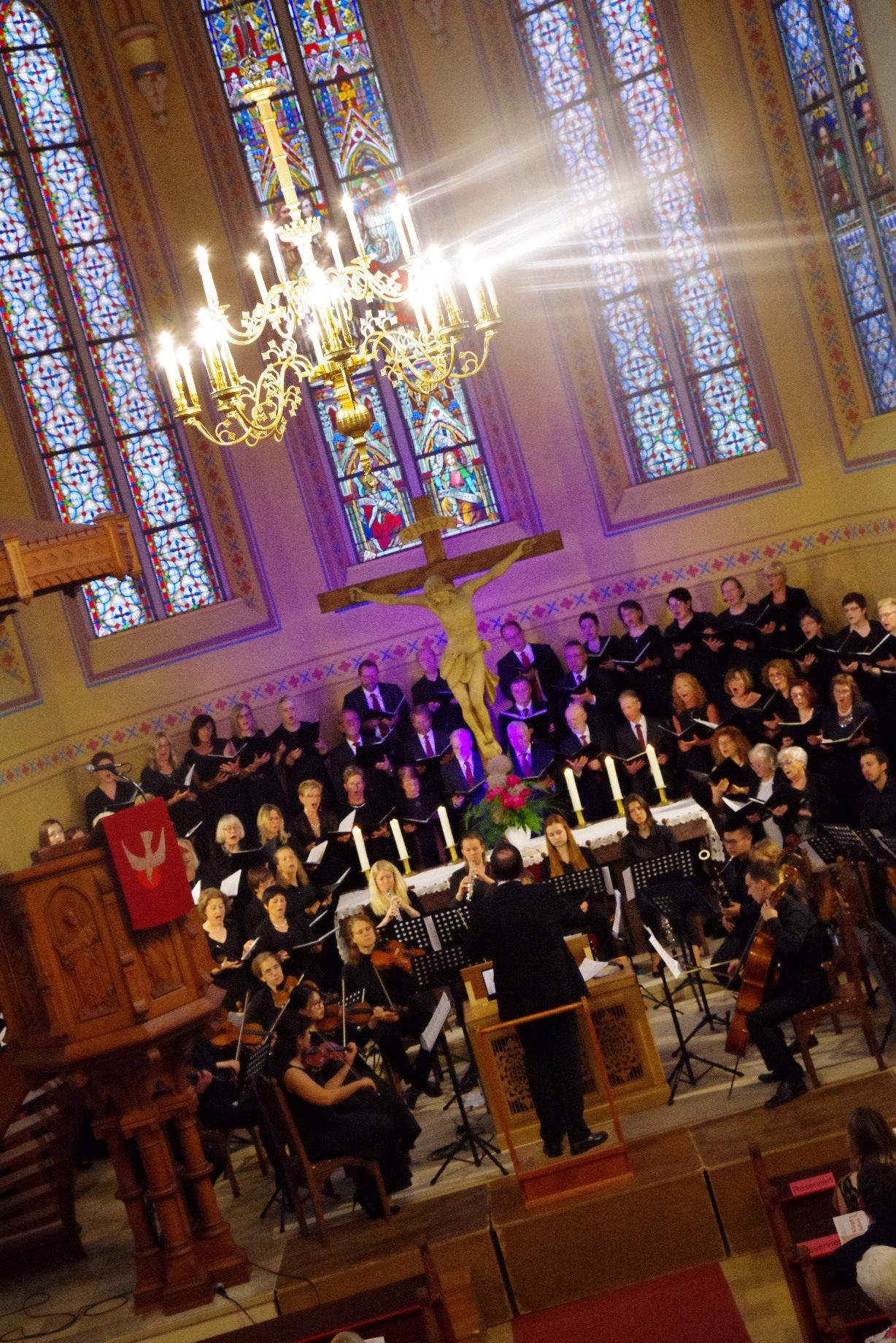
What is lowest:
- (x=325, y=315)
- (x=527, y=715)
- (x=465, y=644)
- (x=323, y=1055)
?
(x=323, y=1055)

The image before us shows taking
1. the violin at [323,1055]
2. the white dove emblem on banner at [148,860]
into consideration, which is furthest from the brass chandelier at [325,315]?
the violin at [323,1055]

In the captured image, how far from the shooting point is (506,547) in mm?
10562

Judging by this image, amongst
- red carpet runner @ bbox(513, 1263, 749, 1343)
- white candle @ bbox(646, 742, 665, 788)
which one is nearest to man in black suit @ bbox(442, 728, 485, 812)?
white candle @ bbox(646, 742, 665, 788)

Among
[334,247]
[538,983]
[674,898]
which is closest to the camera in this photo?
[538,983]

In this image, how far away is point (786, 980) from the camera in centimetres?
706

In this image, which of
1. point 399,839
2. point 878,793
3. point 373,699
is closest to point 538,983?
point 878,793

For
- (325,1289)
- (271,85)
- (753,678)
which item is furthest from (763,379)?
(325,1289)

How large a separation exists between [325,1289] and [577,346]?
8.79m

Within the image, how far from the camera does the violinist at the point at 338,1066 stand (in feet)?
23.7

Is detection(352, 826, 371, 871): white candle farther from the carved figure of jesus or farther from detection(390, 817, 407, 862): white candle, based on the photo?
the carved figure of jesus

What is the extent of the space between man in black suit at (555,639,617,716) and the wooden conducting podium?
508 centimetres

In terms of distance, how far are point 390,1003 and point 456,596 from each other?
324 cm

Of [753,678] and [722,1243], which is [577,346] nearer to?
[753,678]

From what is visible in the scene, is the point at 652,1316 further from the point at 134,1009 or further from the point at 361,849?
the point at 361,849
